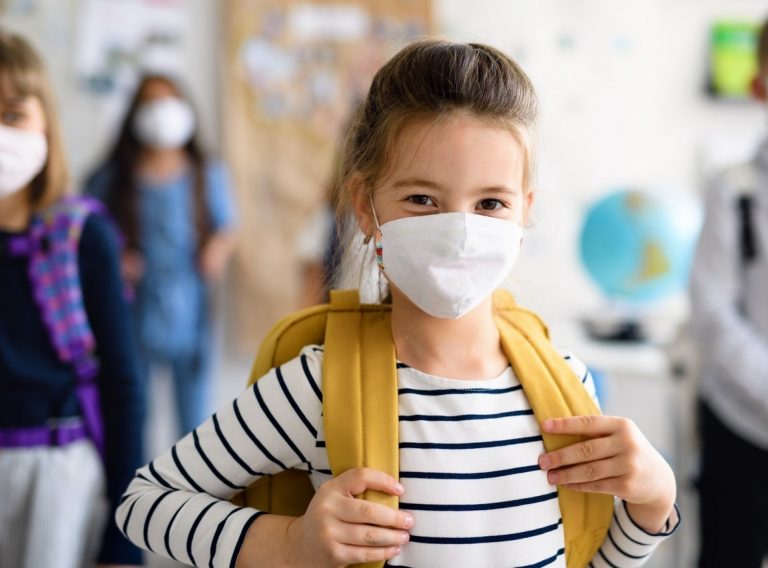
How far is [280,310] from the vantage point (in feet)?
10.7

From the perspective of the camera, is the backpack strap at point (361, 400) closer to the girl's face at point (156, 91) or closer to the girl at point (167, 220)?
the girl at point (167, 220)

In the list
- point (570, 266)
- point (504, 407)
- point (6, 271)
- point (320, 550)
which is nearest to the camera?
point (320, 550)

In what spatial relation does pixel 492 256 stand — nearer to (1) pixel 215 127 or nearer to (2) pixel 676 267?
(2) pixel 676 267

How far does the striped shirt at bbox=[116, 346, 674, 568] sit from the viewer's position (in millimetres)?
799

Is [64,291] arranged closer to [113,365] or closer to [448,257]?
[113,365]

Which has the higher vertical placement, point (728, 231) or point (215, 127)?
point (215, 127)

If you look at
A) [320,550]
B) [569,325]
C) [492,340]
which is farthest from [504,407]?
[569,325]

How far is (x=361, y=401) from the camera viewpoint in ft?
2.68

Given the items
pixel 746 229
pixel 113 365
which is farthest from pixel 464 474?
pixel 746 229

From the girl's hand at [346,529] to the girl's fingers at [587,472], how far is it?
18 centimetres

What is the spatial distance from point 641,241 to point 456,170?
1.83 meters

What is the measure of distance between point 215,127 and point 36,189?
2050 mm

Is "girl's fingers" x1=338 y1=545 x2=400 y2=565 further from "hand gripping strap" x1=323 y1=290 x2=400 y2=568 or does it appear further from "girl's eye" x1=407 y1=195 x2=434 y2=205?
"girl's eye" x1=407 y1=195 x2=434 y2=205

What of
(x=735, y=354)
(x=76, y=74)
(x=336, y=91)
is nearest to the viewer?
(x=735, y=354)
